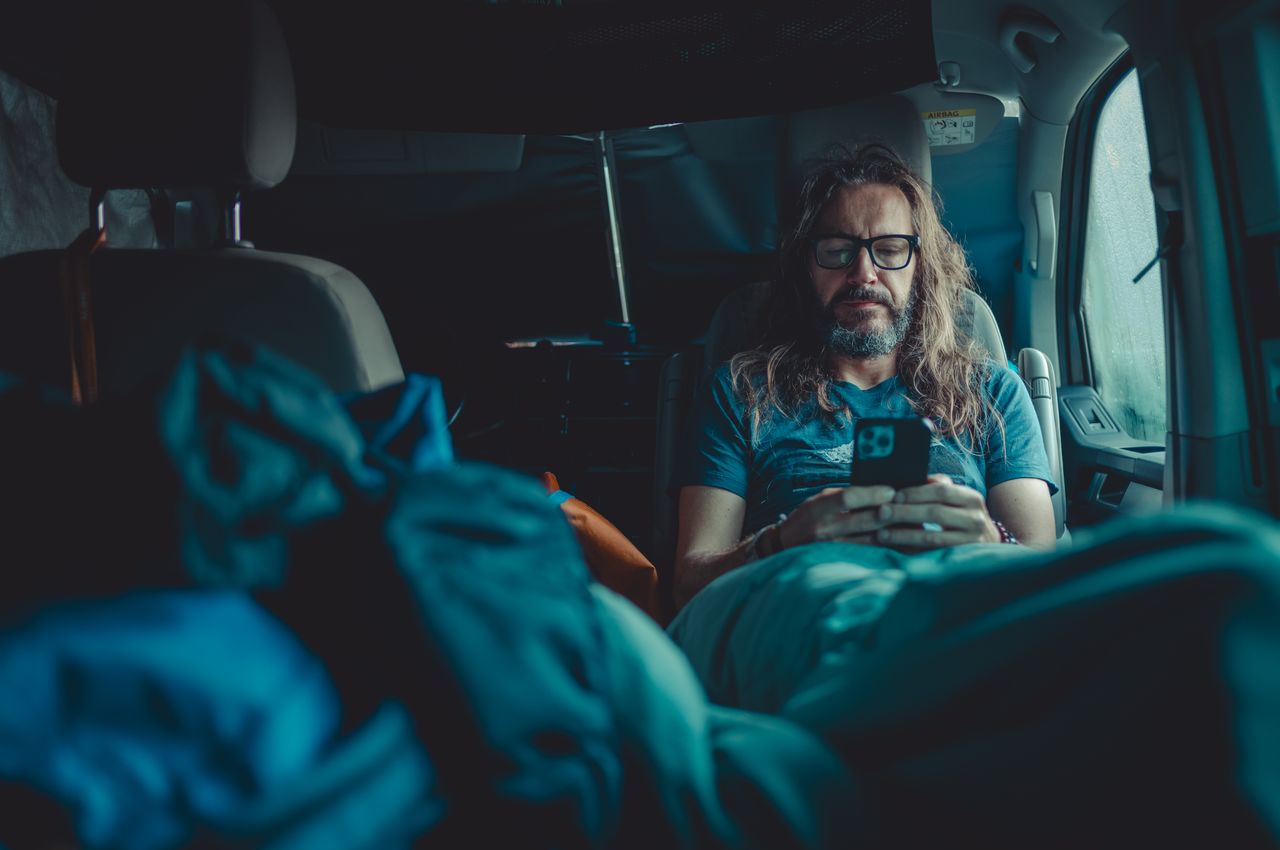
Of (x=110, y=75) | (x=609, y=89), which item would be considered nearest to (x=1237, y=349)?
(x=609, y=89)

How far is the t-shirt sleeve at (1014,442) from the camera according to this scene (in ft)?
5.90

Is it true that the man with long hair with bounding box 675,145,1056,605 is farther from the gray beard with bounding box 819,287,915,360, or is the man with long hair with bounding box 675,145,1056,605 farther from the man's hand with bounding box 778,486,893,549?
the man's hand with bounding box 778,486,893,549

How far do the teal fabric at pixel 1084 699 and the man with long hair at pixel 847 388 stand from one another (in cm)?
90

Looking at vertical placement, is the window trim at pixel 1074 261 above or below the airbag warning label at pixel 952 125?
below

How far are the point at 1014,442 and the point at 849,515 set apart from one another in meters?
0.64

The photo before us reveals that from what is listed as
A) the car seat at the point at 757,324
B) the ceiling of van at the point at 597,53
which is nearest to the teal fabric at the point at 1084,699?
the car seat at the point at 757,324

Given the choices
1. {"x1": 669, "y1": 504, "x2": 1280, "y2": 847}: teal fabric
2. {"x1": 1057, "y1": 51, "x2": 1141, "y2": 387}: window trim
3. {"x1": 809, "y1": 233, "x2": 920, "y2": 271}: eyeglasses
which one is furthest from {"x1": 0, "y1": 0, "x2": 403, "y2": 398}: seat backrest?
{"x1": 1057, "y1": 51, "x2": 1141, "y2": 387}: window trim

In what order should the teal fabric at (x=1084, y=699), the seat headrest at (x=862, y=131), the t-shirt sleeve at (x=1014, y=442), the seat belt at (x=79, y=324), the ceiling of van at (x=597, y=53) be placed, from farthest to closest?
the seat headrest at (x=862, y=131) → the ceiling of van at (x=597, y=53) → the t-shirt sleeve at (x=1014, y=442) → the seat belt at (x=79, y=324) → the teal fabric at (x=1084, y=699)

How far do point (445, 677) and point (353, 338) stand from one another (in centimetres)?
111

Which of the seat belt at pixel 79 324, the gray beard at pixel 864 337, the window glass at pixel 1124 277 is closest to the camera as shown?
the seat belt at pixel 79 324

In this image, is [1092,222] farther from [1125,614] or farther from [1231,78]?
[1125,614]

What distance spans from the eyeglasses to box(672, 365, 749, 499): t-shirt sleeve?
0.35 m

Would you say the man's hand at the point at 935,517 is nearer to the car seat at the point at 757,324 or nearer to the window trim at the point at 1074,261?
the car seat at the point at 757,324

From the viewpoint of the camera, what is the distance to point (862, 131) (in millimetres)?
2215
